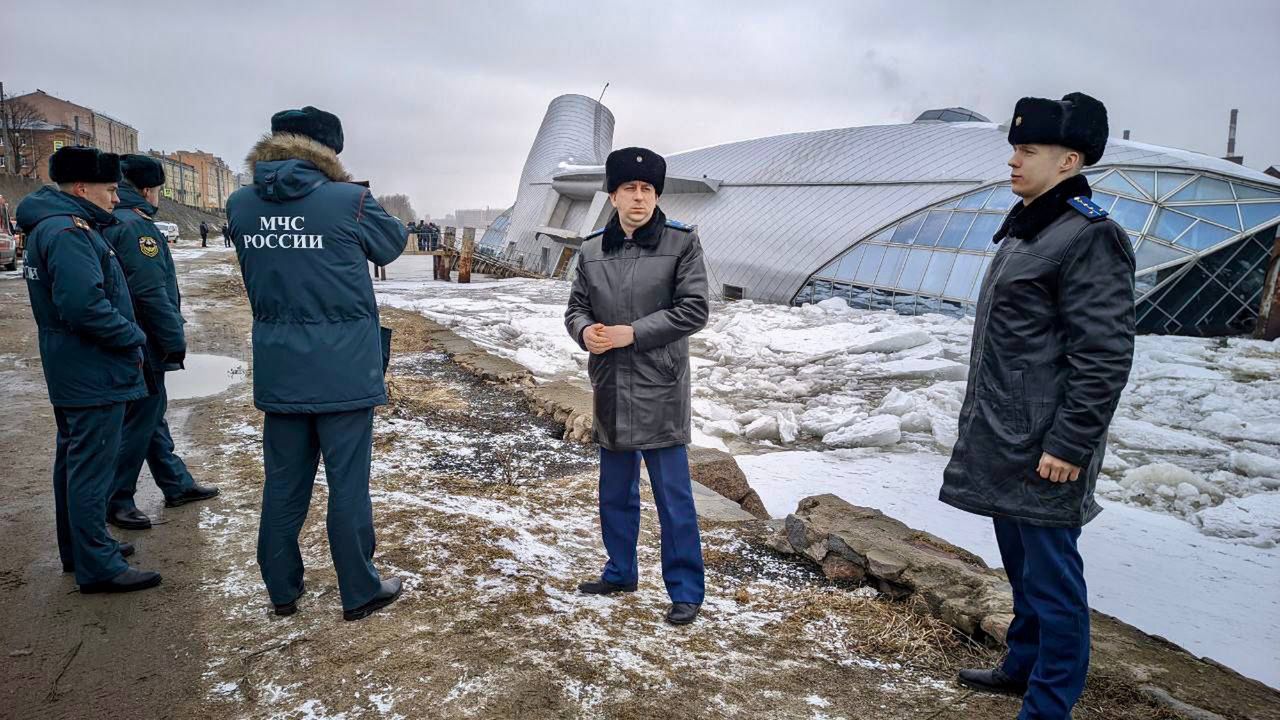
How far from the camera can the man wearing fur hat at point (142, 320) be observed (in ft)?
11.6

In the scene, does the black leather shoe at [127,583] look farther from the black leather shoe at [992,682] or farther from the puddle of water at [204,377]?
the puddle of water at [204,377]

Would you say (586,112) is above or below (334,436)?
above

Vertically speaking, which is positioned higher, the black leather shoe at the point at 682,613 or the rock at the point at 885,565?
the rock at the point at 885,565

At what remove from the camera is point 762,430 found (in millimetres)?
7414

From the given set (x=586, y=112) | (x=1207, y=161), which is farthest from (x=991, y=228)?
(x=586, y=112)

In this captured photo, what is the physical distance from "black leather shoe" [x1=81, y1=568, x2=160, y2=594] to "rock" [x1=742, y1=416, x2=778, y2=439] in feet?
17.7

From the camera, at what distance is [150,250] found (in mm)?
3611

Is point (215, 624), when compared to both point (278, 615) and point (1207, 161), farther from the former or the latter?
point (1207, 161)

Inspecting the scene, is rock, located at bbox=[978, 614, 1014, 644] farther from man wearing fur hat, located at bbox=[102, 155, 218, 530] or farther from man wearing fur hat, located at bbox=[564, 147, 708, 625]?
man wearing fur hat, located at bbox=[102, 155, 218, 530]

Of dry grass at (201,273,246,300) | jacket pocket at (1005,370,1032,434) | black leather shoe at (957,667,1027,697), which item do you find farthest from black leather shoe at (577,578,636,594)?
dry grass at (201,273,246,300)

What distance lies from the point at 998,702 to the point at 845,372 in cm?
831

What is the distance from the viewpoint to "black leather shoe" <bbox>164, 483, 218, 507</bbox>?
13.3ft

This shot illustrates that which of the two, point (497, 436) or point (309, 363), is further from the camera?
point (497, 436)

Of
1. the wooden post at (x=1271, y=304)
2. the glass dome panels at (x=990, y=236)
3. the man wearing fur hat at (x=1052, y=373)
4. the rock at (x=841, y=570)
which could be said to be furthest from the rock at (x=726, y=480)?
the wooden post at (x=1271, y=304)
